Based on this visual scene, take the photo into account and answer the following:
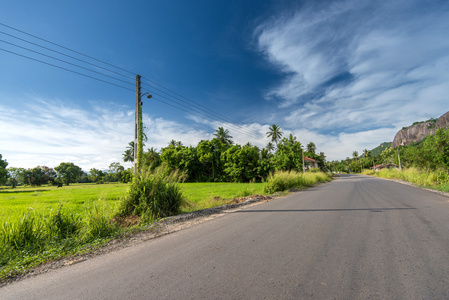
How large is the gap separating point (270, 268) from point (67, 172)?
4174 inches

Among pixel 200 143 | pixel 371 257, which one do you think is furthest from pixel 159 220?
pixel 200 143

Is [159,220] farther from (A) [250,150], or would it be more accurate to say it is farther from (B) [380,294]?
(A) [250,150]

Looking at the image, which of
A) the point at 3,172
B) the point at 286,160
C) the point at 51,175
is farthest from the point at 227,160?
the point at 51,175

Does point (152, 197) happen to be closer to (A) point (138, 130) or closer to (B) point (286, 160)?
(A) point (138, 130)

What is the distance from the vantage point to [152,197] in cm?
764

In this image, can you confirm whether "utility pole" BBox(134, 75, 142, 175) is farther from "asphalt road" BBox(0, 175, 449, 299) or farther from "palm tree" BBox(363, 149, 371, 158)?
"palm tree" BBox(363, 149, 371, 158)

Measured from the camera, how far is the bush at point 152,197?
7.36 m

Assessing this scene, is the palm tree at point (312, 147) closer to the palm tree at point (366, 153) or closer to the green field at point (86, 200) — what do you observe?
the palm tree at point (366, 153)

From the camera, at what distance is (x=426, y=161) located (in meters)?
24.6

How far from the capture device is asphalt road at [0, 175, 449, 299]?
95.1 inches

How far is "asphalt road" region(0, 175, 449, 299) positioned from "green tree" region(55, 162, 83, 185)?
10107cm

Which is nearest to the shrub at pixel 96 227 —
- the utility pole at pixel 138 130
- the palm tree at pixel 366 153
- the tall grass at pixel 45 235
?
the tall grass at pixel 45 235

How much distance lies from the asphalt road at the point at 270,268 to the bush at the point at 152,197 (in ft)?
8.79

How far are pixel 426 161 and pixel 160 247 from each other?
111 ft
